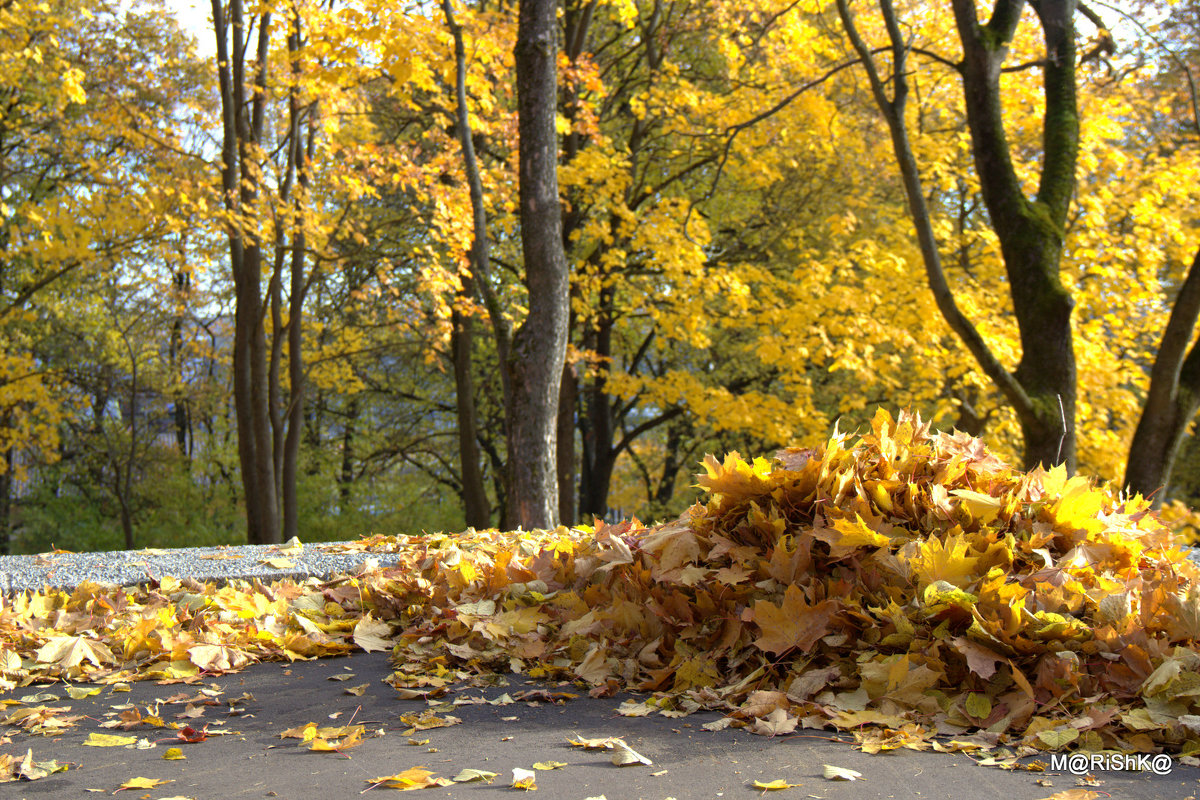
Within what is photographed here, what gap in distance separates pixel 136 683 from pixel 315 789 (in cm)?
153

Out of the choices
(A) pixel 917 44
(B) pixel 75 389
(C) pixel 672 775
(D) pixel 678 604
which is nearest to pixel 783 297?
(A) pixel 917 44

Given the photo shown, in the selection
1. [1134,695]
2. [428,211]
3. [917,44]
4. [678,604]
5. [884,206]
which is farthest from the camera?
[884,206]

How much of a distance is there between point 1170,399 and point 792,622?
6529mm

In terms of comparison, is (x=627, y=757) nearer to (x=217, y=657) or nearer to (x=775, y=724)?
(x=775, y=724)

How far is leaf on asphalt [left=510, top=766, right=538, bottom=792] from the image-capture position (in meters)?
2.03

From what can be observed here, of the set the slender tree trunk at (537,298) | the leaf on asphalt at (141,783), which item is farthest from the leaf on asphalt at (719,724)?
the slender tree trunk at (537,298)

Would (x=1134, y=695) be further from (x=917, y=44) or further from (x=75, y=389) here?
(x=75, y=389)

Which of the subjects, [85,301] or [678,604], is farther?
[85,301]

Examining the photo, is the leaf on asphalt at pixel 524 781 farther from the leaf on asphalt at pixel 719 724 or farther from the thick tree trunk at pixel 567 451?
the thick tree trunk at pixel 567 451

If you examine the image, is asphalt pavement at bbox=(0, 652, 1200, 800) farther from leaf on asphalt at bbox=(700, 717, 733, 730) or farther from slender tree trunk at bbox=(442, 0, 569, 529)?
slender tree trunk at bbox=(442, 0, 569, 529)

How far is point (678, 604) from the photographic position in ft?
10.2

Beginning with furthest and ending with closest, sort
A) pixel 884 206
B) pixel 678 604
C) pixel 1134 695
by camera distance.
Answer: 1. pixel 884 206
2. pixel 678 604
3. pixel 1134 695

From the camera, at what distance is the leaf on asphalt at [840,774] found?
2.01m

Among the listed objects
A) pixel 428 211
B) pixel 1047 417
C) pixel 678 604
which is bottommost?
pixel 678 604
